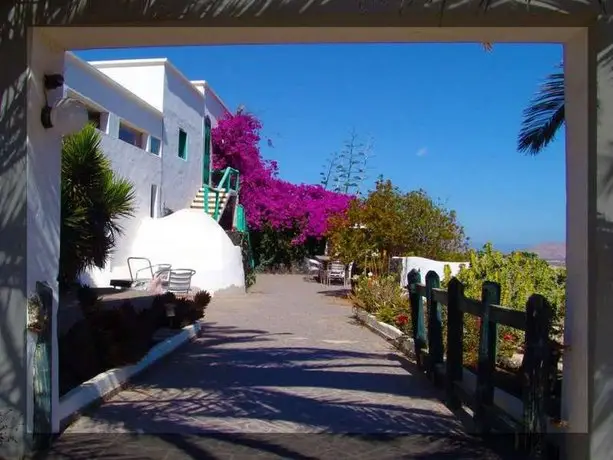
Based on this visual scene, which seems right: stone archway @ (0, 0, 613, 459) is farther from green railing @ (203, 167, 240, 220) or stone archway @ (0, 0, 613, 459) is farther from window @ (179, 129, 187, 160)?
green railing @ (203, 167, 240, 220)

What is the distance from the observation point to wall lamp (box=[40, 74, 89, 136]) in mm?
4832

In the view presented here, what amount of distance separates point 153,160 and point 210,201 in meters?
6.13

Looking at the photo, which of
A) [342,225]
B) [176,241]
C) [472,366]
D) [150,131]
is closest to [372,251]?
[342,225]

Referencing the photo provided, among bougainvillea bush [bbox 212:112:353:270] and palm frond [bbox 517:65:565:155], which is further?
bougainvillea bush [bbox 212:112:353:270]

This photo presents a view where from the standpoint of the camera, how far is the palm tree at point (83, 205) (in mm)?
7785

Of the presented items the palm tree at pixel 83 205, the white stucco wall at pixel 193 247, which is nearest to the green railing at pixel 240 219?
the white stucco wall at pixel 193 247

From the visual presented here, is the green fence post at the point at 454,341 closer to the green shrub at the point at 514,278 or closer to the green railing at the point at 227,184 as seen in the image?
the green shrub at the point at 514,278

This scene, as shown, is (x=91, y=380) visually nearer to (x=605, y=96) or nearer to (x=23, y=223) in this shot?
(x=23, y=223)

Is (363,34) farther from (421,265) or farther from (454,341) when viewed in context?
(421,265)

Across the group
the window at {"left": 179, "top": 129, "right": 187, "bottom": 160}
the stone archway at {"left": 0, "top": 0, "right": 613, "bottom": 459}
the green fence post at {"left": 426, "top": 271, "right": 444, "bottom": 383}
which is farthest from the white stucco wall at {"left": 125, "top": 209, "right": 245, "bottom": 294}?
the stone archway at {"left": 0, "top": 0, "right": 613, "bottom": 459}


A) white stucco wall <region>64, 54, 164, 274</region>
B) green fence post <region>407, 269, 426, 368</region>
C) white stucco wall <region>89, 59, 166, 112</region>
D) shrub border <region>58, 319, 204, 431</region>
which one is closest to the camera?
shrub border <region>58, 319, 204, 431</region>

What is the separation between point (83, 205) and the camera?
805cm

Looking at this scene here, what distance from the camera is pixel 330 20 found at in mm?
4578

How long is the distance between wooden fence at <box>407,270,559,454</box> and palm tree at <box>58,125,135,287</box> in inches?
160
